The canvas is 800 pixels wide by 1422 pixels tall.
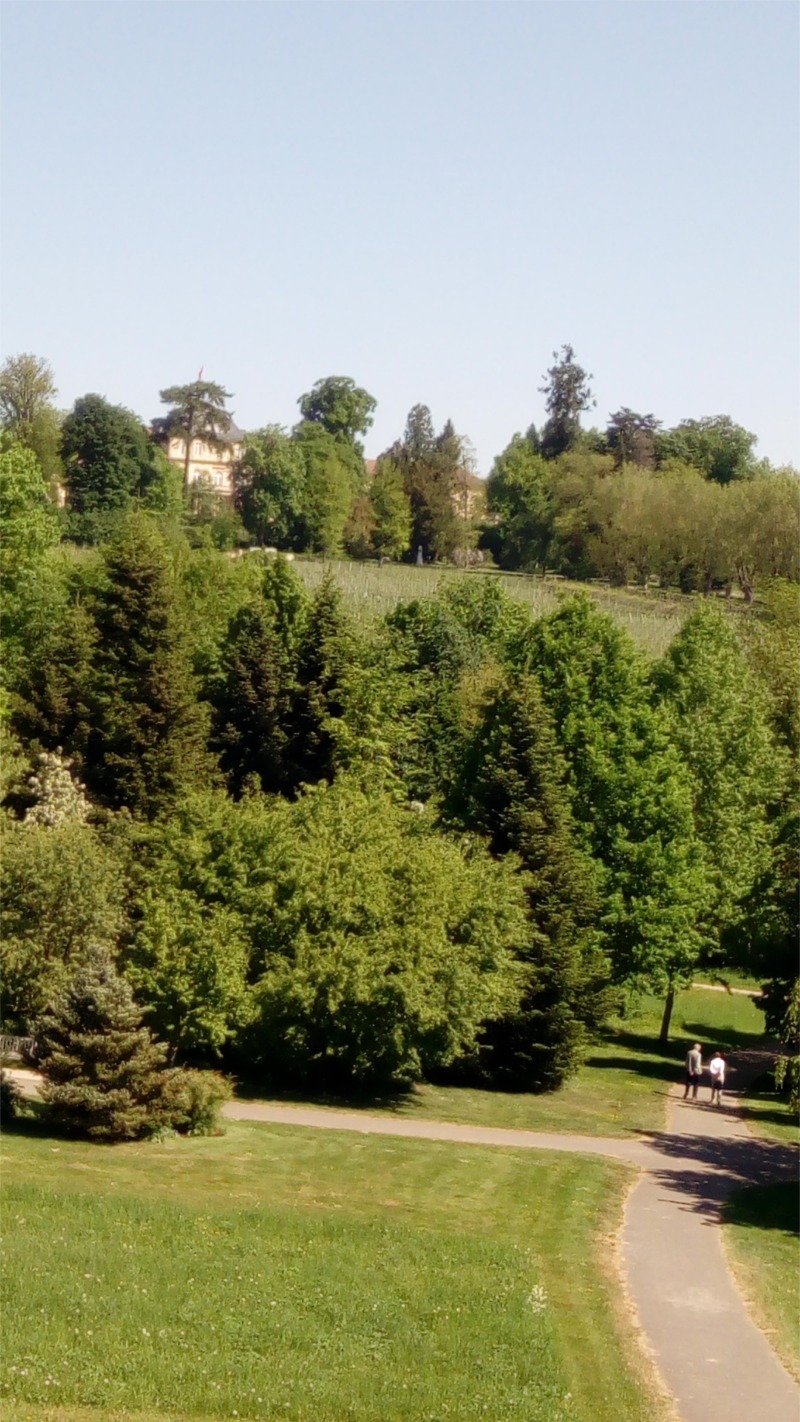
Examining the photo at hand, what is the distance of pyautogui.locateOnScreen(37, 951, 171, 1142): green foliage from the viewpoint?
22.3m

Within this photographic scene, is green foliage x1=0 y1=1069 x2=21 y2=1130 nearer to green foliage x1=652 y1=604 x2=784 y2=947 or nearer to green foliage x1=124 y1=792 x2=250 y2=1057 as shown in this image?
green foliage x1=124 y1=792 x2=250 y2=1057

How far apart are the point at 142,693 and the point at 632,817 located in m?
13.8

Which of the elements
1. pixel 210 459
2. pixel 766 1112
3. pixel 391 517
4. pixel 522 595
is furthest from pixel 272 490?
pixel 766 1112

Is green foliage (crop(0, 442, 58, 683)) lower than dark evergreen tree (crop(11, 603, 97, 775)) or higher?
higher

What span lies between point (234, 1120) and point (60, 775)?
1575 cm

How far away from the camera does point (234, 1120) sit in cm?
2512

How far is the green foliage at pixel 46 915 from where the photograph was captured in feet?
90.7

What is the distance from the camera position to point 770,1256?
19875mm

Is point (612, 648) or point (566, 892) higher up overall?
point (612, 648)

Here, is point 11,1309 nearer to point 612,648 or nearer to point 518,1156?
point 518,1156

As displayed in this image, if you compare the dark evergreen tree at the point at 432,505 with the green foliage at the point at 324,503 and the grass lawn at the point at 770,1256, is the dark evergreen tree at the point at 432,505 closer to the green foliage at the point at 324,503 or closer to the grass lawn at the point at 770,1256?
the green foliage at the point at 324,503

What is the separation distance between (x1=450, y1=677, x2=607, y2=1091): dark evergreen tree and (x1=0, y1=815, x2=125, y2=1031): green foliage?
869 centimetres

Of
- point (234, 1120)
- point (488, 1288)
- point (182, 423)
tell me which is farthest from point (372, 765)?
point (182, 423)

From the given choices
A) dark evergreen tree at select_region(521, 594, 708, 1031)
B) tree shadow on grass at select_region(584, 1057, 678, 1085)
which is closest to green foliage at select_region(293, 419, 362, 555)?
dark evergreen tree at select_region(521, 594, 708, 1031)
